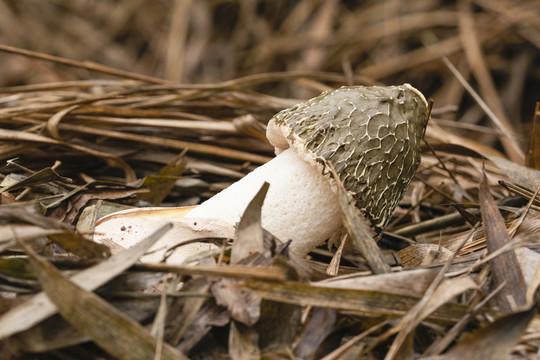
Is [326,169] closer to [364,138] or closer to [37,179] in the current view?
[364,138]

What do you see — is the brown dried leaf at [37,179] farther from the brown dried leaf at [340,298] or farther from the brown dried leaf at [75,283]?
the brown dried leaf at [340,298]

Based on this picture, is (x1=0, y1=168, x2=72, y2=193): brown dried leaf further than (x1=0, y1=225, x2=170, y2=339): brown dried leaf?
Yes

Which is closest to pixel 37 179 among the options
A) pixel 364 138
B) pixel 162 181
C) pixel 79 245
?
pixel 162 181

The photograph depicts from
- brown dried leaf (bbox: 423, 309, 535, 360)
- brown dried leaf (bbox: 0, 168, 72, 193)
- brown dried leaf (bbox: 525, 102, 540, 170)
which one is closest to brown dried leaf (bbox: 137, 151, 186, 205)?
brown dried leaf (bbox: 0, 168, 72, 193)

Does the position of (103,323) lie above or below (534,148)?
below

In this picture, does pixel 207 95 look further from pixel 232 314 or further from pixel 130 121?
pixel 232 314

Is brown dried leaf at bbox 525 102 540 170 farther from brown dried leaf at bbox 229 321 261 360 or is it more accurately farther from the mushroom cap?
brown dried leaf at bbox 229 321 261 360

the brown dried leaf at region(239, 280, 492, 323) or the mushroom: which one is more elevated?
the mushroom
